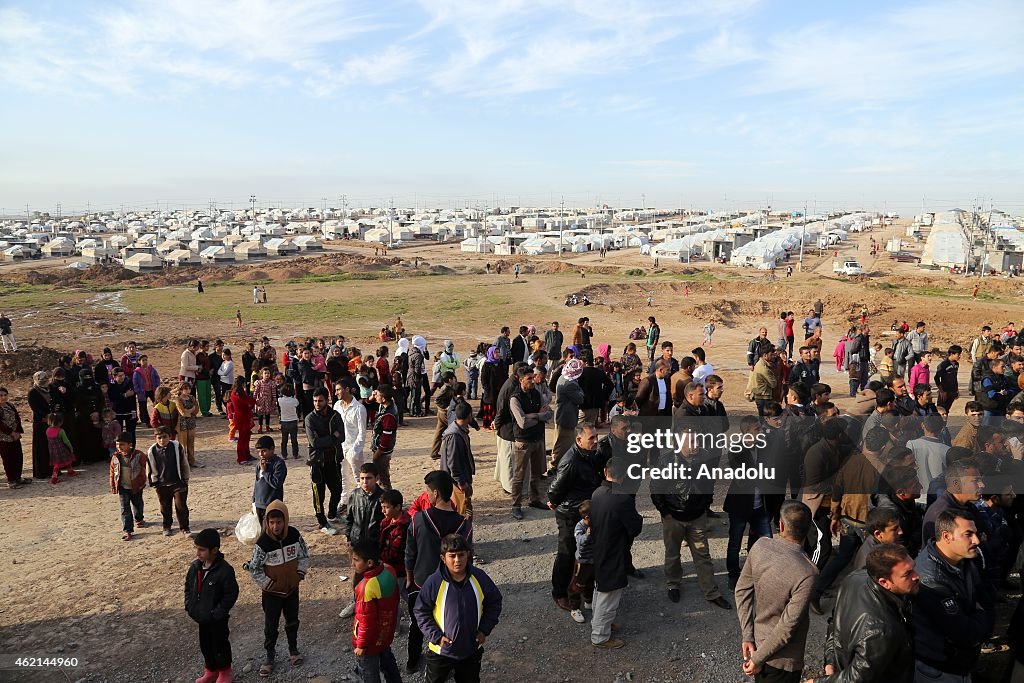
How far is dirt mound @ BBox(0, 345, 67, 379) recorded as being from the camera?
18841mm

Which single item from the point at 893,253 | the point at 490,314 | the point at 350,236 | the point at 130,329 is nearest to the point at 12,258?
the point at 350,236

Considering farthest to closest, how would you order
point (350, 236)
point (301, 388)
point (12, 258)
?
point (350, 236)
point (12, 258)
point (301, 388)

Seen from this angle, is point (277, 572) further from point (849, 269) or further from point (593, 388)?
point (849, 269)

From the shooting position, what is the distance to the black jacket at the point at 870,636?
3375mm

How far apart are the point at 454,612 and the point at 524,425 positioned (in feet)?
12.1

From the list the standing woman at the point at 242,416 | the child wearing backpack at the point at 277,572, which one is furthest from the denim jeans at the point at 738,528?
the standing woman at the point at 242,416

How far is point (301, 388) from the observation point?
1273cm

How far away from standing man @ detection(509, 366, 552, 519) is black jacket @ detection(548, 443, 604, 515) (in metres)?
1.87

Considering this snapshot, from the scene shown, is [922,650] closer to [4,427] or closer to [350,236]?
[4,427]

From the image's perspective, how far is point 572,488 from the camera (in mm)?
5891

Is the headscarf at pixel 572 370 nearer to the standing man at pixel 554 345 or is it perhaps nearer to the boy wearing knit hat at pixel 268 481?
the boy wearing knit hat at pixel 268 481

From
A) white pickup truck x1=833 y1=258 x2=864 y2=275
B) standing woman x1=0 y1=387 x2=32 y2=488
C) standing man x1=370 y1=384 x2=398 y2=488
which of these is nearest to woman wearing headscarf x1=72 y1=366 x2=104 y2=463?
standing woman x1=0 y1=387 x2=32 y2=488

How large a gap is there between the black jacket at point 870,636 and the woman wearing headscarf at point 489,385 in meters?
8.38

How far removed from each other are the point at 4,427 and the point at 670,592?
9364mm
